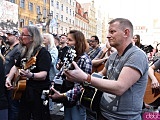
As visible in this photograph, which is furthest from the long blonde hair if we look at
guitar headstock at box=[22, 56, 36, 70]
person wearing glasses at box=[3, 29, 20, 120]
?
person wearing glasses at box=[3, 29, 20, 120]

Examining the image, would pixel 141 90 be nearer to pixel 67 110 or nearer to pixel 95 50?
pixel 67 110

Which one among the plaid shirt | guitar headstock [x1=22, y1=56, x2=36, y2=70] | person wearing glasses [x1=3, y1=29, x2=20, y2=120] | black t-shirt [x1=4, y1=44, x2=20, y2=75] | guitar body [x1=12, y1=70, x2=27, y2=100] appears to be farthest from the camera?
black t-shirt [x1=4, y1=44, x2=20, y2=75]

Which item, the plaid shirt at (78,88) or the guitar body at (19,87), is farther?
the guitar body at (19,87)

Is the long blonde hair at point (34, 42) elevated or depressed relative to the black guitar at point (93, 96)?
elevated

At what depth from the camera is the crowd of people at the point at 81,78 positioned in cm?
198

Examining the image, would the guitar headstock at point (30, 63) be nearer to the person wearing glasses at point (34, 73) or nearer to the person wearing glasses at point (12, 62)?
the person wearing glasses at point (34, 73)

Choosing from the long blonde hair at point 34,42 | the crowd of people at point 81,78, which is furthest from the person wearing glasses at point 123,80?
the long blonde hair at point 34,42

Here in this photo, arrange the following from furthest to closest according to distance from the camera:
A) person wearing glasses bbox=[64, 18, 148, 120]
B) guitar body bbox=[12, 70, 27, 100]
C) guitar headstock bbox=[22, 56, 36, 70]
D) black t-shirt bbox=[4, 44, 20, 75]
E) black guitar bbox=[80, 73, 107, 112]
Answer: black t-shirt bbox=[4, 44, 20, 75]
guitar body bbox=[12, 70, 27, 100]
guitar headstock bbox=[22, 56, 36, 70]
black guitar bbox=[80, 73, 107, 112]
person wearing glasses bbox=[64, 18, 148, 120]

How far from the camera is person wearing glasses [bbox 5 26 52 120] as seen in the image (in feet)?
11.7

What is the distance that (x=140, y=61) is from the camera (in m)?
2.03

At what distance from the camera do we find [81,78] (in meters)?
1.85

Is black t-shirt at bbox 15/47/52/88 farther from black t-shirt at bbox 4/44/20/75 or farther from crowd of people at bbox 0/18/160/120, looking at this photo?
black t-shirt at bbox 4/44/20/75

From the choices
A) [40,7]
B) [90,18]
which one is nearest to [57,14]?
[40,7]

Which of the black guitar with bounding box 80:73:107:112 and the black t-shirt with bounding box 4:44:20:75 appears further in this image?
the black t-shirt with bounding box 4:44:20:75
